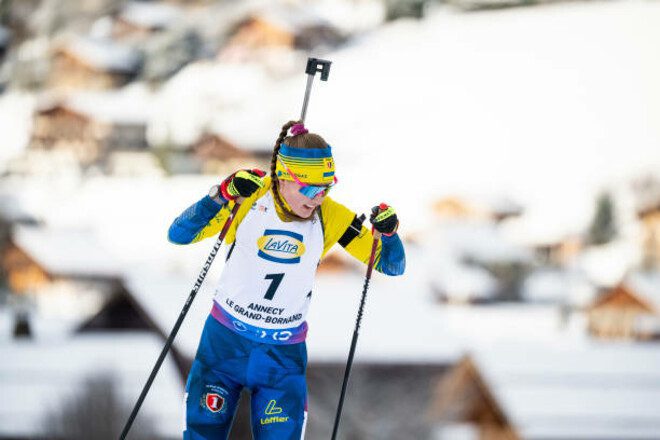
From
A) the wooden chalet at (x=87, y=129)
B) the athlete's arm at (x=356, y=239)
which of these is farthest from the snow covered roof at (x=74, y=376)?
the wooden chalet at (x=87, y=129)

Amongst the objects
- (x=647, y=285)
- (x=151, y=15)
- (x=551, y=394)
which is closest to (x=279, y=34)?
(x=151, y=15)

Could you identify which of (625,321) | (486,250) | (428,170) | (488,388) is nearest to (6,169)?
(428,170)

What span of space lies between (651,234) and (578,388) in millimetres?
21139

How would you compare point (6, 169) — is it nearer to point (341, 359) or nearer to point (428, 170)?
point (428, 170)

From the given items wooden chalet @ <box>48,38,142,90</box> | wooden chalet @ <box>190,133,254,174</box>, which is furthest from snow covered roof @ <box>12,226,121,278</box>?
wooden chalet @ <box>48,38,142,90</box>

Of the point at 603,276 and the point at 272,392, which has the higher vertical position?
the point at 272,392

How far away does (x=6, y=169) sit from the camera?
44781 mm

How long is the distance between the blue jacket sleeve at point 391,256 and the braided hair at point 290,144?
1.30 ft

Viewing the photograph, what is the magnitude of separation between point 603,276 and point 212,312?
3972 centimetres

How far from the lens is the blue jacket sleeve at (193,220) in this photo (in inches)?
137

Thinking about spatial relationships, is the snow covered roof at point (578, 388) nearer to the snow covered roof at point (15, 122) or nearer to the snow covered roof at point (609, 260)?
the snow covered roof at point (609, 260)

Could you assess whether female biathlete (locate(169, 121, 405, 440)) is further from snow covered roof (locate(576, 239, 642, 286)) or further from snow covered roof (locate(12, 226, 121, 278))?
snow covered roof (locate(576, 239, 642, 286))

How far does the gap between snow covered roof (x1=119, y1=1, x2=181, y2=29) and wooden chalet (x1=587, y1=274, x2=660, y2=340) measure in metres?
35.0

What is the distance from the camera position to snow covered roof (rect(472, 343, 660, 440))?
19453 millimetres
